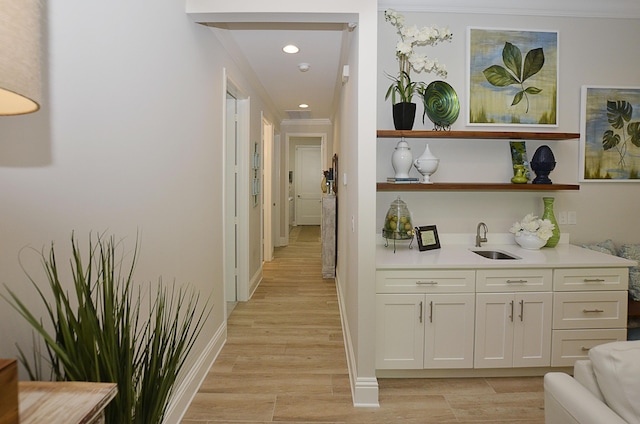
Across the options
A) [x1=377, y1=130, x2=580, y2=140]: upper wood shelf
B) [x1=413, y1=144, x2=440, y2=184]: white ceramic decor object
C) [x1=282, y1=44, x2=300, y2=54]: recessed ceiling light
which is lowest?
[x1=413, y1=144, x2=440, y2=184]: white ceramic decor object

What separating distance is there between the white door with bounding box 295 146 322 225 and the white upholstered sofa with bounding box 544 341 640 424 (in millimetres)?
9575

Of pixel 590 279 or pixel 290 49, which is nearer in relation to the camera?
pixel 590 279

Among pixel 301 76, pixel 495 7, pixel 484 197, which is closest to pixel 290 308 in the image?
pixel 484 197

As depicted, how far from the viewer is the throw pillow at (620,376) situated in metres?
1.04

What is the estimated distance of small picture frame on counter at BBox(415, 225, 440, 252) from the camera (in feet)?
8.84

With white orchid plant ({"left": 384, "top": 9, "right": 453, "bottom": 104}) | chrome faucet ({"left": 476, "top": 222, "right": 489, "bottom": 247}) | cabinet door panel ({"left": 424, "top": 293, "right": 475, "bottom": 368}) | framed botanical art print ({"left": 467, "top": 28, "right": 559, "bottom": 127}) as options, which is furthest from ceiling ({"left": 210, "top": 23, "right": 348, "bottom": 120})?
cabinet door panel ({"left": 424, "top": 293, "right": 475, "bottom": 368})

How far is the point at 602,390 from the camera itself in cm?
114

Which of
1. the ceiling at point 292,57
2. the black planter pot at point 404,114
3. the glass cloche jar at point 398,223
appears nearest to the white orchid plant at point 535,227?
the glass cloche jar at point 398,223

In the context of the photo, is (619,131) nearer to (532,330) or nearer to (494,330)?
(532,330)

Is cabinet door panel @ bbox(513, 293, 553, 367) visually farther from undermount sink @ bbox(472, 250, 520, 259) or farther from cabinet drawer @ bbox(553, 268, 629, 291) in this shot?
undermount sink @ bbox(472, 250, 520, 259)

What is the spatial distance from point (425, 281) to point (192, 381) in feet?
5.26

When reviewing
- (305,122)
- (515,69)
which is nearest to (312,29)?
(515,69)

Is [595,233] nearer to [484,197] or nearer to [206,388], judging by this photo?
[484,197]

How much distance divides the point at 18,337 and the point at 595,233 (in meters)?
3.75
